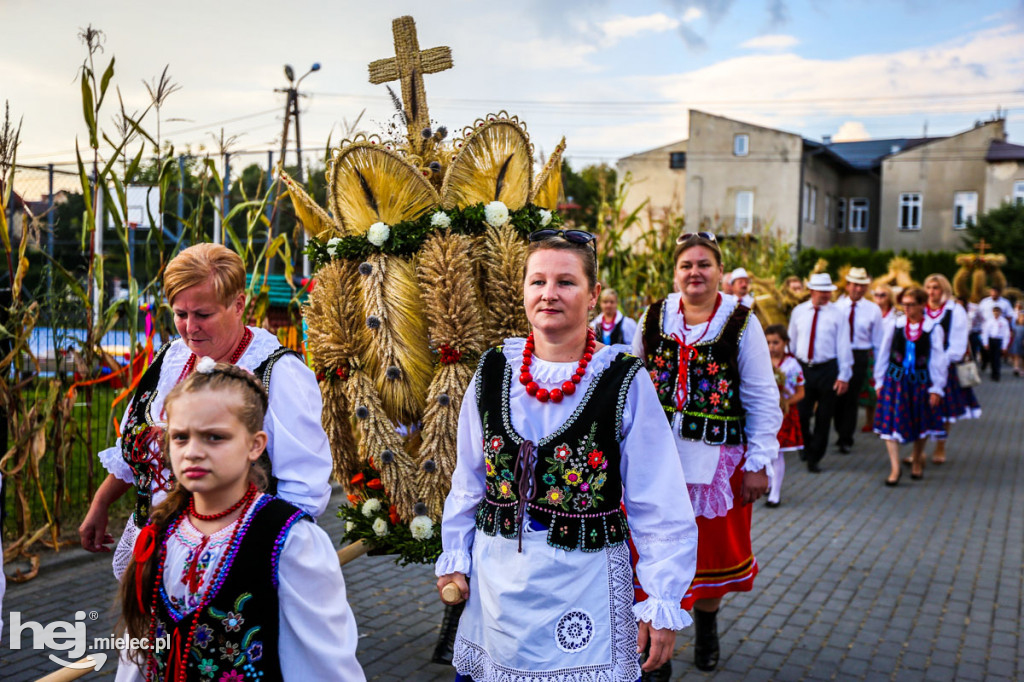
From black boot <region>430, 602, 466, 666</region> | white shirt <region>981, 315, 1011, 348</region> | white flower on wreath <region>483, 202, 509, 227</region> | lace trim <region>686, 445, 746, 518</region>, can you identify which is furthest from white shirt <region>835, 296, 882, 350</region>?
white shirt <region>981, 315, 1011, 348</region>

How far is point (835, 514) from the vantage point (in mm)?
7980

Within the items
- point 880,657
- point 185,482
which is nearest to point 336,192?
point 185,482

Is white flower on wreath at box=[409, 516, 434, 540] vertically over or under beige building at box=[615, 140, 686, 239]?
under

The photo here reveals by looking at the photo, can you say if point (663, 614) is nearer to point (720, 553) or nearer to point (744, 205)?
point (720, 553)

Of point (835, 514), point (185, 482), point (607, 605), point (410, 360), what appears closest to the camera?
point (185, 482)

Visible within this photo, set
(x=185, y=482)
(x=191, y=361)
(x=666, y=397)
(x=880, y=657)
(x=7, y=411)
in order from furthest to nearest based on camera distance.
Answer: (x=7, y=411), (x=880, y=657), (x=666, y=397), (x=191, y=361), (x=185, y=482)

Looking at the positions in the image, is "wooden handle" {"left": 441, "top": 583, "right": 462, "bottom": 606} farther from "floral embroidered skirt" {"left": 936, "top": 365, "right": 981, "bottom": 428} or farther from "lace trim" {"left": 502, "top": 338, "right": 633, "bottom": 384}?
"floral embroidered skirt" {"left": 936, "top": 365, "right": 981, "bottom": 428}

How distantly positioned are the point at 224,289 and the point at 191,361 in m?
0.34

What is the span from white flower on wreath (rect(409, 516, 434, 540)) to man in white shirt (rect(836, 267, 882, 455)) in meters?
8.43

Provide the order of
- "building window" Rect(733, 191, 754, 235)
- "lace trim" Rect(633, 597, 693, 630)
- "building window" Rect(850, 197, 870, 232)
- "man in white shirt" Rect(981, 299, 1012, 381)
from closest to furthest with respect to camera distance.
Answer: "lace trim" Rect(633, 597, 693, 630) < "man in white shirt" Rect(981, 299, 1012, 381) < "building window" Rect(733, 191, 754, 235) < "building window" Rect(850, 197, 870, 232)

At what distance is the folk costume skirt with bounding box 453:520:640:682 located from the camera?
2.55 meters

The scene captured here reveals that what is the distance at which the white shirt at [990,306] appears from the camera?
20781 mm

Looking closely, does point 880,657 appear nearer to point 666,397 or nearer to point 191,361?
point 666,397

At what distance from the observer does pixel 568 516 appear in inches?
103
